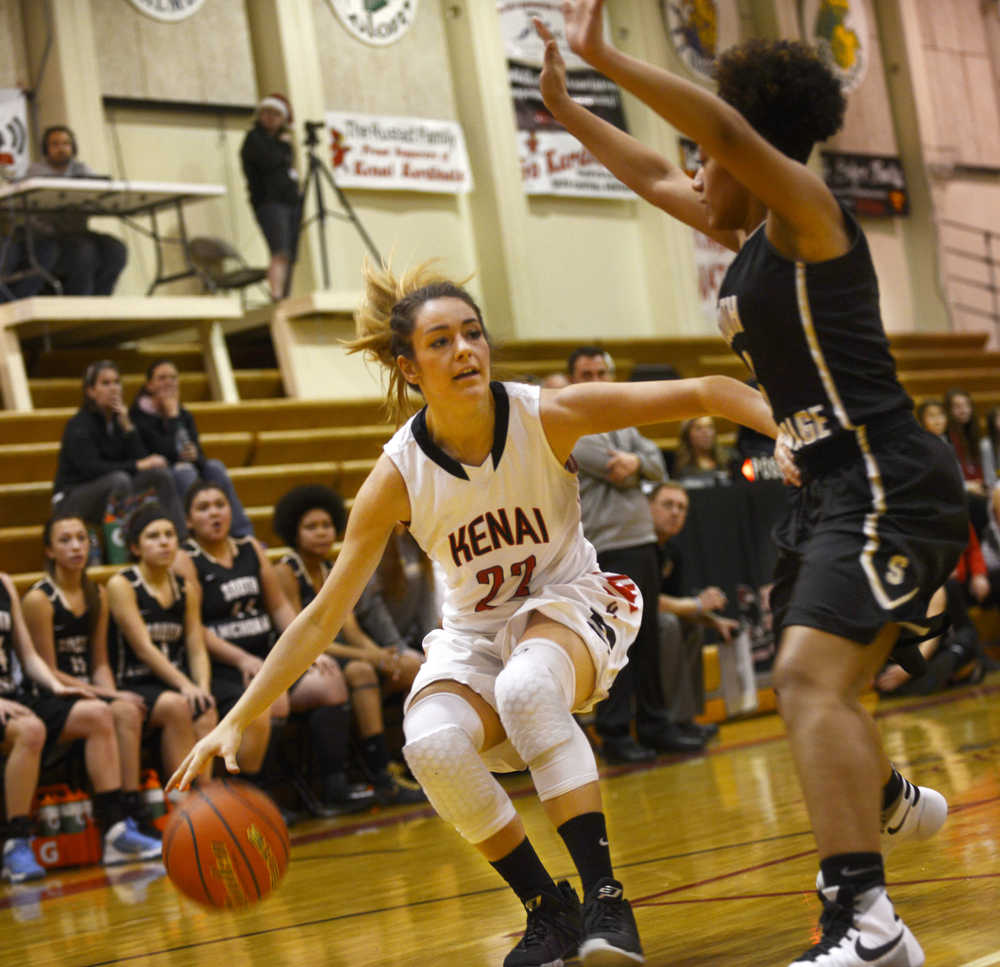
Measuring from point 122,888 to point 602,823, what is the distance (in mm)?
2612

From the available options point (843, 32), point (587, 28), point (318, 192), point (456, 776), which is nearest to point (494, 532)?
point (456, 776)

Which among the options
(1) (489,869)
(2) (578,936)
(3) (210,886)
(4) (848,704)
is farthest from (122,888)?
(4) (848,704)

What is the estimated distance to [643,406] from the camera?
2.96 meters

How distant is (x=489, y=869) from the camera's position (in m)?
4.31

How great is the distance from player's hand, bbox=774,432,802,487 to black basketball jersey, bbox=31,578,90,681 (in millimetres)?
4016

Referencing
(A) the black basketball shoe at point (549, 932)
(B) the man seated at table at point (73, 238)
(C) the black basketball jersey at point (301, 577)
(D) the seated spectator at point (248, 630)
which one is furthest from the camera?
(B) the man seated at table at point (73, 238)

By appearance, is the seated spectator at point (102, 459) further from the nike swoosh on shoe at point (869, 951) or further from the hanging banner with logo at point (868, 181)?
the hanging banner with logo at point (868, 181)

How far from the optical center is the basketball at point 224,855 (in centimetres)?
303

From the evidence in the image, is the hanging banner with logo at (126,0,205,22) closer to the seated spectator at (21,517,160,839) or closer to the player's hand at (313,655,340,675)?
the seated spectator at (21,517,160,839)

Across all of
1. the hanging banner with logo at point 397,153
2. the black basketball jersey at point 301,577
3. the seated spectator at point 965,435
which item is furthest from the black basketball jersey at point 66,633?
the hanging banner with logo at point 397,153

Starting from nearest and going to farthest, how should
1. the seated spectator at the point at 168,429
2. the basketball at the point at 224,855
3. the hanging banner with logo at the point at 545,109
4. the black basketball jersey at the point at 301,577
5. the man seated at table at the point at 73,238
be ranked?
the basketball at the point at 224,855 < the black basketball jersey at the point at 301,577 < the seated spectator at the point at 168,429 < the man seated at table at the point at 73,238 < the hanging banner with logo at the point at 545,109

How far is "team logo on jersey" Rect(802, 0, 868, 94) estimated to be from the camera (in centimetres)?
1559

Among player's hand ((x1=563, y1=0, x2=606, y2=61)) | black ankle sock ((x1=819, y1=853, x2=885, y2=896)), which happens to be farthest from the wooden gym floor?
player's hand ((x1=563, y1=0, x2=606, y2=61))

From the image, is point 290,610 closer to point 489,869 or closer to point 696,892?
point 489,869
